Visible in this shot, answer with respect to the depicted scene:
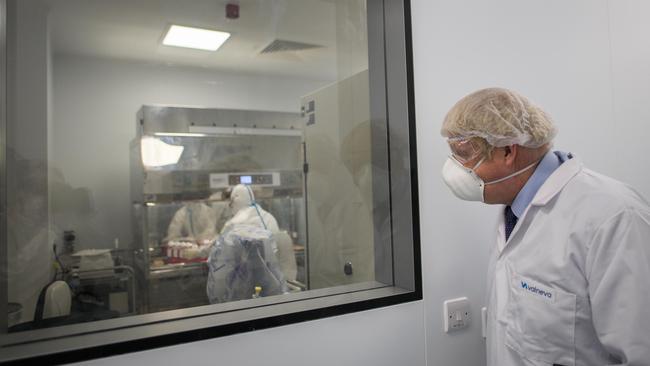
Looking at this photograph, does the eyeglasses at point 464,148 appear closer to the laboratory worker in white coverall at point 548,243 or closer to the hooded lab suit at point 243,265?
the laboratory worker in white coverall at point 548,243

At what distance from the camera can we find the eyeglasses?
100cm

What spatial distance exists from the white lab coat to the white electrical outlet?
0.21 metres

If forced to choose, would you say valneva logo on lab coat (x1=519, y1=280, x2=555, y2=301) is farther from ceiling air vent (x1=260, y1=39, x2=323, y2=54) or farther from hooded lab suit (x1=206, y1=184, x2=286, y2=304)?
ceiling air vent (x1=260, y1=39, x2=323, y2=54)

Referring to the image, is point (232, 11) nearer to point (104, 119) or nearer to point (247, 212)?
point (104, 119)

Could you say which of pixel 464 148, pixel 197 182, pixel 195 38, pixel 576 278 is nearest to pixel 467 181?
pixel 464 148

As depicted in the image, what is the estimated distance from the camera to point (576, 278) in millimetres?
854

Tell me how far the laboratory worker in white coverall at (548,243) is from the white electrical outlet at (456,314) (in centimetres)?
14

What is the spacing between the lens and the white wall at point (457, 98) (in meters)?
1.04

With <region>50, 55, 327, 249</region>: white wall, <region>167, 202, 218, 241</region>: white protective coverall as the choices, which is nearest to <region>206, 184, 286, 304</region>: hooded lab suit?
<region>167, 202, 218, 241</region>: white protective coverall

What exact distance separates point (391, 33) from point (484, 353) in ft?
3.43

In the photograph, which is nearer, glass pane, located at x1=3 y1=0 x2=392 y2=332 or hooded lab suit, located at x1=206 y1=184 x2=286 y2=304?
glass pane, located at x1=3 y1=0 x2=392 y2=332

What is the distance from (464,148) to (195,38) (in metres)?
1.69

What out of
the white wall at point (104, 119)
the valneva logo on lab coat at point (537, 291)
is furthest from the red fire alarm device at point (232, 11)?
the valneva logo on lab coat at point (537, 291)

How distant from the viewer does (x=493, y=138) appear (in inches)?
37.8
